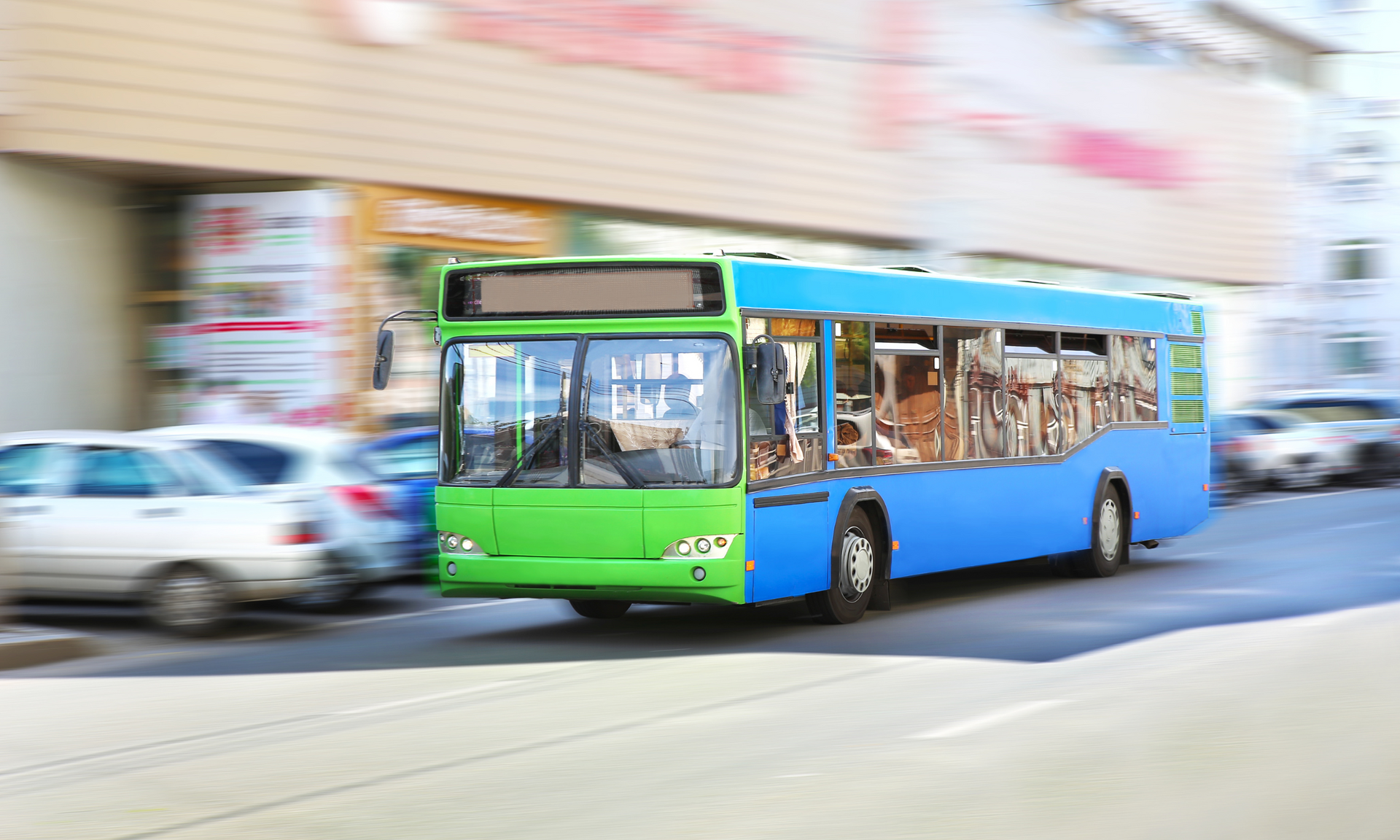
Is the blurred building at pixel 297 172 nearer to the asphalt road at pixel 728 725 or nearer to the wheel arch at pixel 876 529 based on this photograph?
the asphalt road at pixel 728 725

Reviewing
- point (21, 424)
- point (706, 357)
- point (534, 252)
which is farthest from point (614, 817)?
point (534, 252)

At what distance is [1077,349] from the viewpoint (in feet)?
47.3

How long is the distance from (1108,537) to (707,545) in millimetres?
6304

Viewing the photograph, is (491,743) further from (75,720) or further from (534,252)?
(534,252)

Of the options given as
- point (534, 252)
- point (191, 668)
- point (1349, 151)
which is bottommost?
point (191, 668)

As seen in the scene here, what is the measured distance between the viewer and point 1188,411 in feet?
54.9

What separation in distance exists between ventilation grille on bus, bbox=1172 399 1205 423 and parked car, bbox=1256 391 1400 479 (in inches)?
525

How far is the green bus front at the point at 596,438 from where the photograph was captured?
10.1 metres

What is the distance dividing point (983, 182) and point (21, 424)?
65.2ft

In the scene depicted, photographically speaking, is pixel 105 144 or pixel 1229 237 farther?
pixel 1229 237

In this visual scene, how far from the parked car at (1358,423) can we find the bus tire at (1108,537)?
15.4 metres

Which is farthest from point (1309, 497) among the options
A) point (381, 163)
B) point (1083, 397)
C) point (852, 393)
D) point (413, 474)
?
point (852, 393)

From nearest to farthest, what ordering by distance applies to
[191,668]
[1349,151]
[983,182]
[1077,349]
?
1. [191,668]
2. [1077,349]
3. [983,182]
4. [1349,151]

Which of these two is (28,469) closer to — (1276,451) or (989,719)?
(989,719)
